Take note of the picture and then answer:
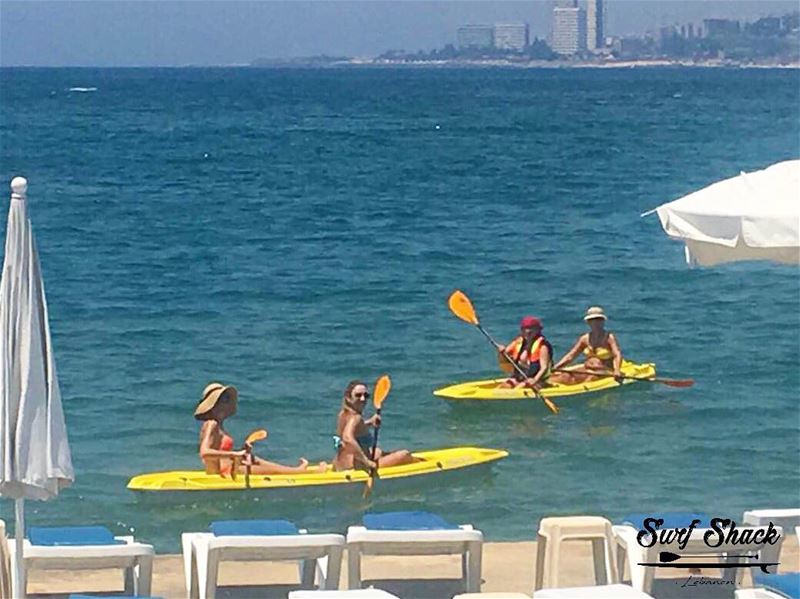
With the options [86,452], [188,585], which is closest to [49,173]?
[86,452]

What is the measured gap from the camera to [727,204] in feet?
19.3

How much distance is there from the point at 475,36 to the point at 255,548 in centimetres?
12149

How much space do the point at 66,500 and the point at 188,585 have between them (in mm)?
5526

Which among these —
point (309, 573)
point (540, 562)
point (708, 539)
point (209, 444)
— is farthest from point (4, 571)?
point (209, 444)

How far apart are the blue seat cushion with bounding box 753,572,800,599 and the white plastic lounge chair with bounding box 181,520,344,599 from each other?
4.06ft

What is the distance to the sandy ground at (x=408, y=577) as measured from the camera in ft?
20.1

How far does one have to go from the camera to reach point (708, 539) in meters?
5.63

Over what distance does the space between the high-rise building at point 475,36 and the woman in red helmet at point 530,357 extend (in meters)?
113

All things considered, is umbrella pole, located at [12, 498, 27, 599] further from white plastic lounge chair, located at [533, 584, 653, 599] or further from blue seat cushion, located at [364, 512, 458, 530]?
white plastic lounge chair, located at [533, 584, 653, 599]

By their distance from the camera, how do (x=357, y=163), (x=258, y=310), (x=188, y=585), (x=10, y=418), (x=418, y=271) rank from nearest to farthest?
(x=10, y=418)
(x=188, y=585)
(x=258, y=310)
(x=418, y=271)
(x=357, y=163)

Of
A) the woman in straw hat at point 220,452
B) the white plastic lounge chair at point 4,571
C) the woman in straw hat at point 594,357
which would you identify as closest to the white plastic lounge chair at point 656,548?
the white plastic lounge chair at point 4,571

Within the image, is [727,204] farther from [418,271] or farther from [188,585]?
[418,271]

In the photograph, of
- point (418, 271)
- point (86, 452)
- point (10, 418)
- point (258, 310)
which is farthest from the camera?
point (418, 271)

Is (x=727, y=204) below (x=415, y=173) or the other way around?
the other way around
